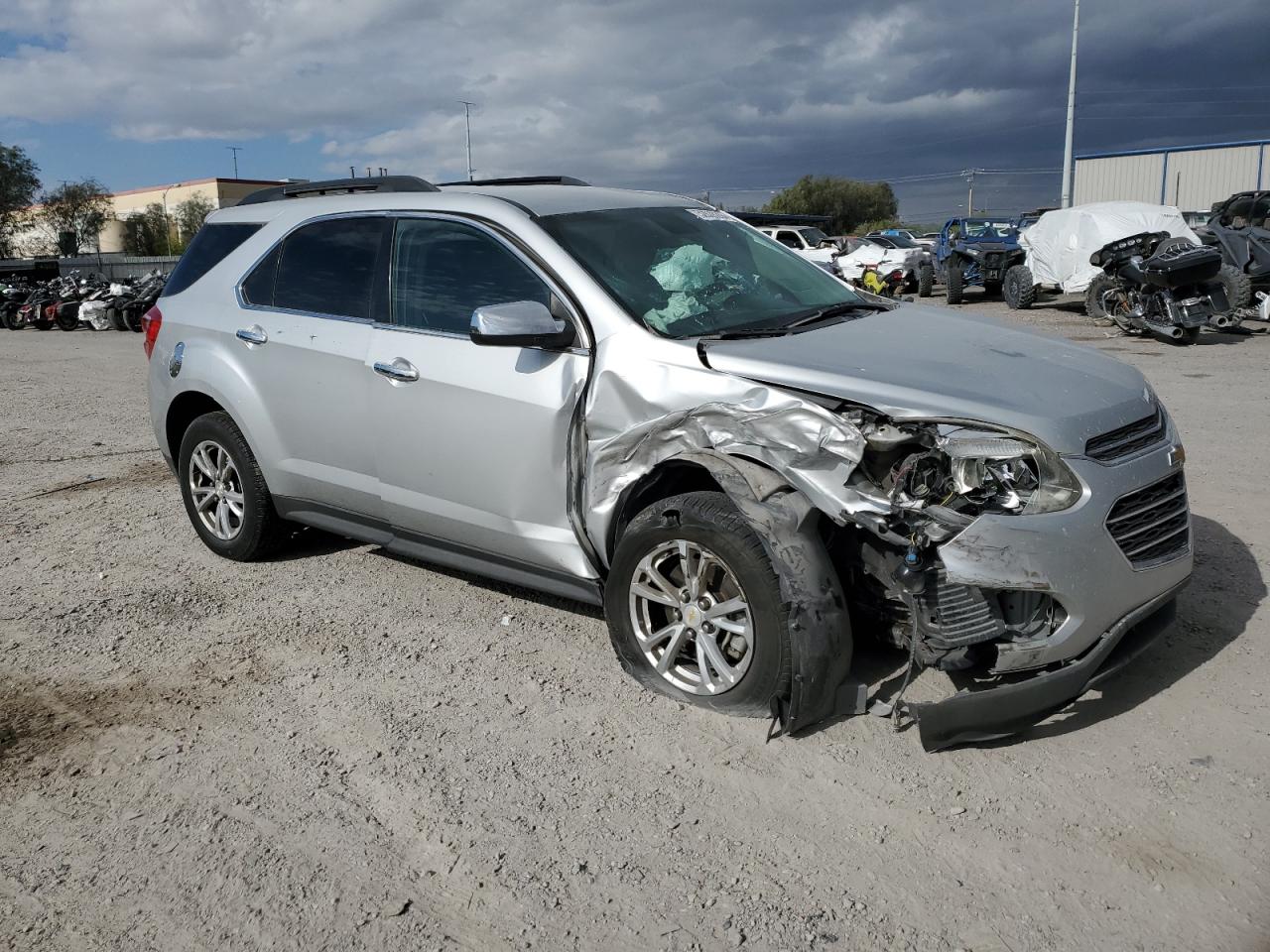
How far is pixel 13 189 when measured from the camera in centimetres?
7062

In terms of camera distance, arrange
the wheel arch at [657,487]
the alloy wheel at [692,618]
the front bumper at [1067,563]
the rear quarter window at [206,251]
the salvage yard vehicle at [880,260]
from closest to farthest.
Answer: the front bumper at [1067,563], the alloy wheel at [692,618], the wheel arch at [657,487], the rear quarter window at [206,251], the salvage yard vehicle at [880,260]

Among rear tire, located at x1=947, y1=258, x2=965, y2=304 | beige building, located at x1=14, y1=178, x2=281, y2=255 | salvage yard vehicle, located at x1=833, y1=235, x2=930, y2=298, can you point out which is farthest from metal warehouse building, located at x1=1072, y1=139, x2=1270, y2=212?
beige building, located at x1=14, y1=178, x2=281, y2=255

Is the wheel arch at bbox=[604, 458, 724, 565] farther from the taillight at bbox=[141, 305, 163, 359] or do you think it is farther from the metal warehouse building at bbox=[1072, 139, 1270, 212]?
the metal warehouse building at bbox=[1072, 139, 1270, 212]

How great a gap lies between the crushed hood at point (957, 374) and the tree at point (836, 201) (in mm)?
73961

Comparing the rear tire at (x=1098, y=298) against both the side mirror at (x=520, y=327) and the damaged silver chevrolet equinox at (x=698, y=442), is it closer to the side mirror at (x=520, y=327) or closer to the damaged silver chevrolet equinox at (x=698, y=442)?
the damaged silver chevrolet equinox at (x=698, y=442)

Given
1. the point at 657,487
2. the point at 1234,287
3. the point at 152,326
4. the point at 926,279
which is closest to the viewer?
the point at 657,487

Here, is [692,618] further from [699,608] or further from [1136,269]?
[1136,269]

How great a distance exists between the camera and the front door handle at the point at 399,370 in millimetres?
4387

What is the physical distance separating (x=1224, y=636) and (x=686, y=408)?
2.36 metres

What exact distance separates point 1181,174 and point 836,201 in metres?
38.3

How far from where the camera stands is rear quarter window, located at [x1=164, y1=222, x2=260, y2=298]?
547 centimetres

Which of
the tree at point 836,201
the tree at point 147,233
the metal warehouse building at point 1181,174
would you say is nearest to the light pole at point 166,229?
the tree at point 147,233

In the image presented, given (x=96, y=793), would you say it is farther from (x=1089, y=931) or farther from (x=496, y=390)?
(x=1089, y=931)

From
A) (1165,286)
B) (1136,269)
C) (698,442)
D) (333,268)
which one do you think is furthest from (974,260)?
(698,442)
